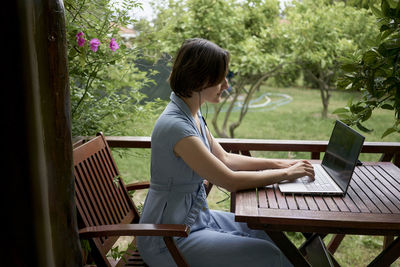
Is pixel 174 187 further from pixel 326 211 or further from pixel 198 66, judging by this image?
pixel 326 211

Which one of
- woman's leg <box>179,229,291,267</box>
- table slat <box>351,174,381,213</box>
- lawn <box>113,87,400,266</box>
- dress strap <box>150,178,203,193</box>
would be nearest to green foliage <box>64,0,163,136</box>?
lawn <box>113,87,400,266</box>

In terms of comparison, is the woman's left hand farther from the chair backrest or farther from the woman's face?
the chair backrest

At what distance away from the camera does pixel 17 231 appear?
147 centimetres

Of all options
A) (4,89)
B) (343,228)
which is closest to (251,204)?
(343,228)

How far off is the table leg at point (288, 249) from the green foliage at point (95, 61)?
1277 millimetres

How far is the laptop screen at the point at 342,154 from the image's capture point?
1.72m

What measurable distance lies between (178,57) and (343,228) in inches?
39.7

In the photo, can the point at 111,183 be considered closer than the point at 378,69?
No

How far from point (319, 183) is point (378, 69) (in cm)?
63

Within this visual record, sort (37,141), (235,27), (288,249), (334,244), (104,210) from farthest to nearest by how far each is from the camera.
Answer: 1. (235,27)
2. (334,244)
3. (104,210)
4. (288,249)
5. (37,141)

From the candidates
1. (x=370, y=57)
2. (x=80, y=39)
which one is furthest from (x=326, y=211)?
(x=80, y=39)

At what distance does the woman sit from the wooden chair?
0.50ft

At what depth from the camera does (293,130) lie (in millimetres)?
7805

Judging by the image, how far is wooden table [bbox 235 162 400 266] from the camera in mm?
1492
